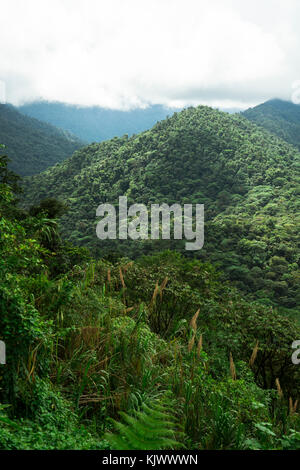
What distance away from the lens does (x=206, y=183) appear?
59719mm

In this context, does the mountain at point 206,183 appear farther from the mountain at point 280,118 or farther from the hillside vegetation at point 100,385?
the mountain at point 280,118

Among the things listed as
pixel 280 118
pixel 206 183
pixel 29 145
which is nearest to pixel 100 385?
pixel 206 183

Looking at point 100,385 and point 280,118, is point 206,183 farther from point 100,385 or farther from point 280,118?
point 280,118

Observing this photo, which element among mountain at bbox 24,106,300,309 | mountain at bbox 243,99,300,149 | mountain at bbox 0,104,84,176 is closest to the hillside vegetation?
mountain at bbox 24,106,300,309

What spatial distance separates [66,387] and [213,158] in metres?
63.9

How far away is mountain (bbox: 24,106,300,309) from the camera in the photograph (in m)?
32.8

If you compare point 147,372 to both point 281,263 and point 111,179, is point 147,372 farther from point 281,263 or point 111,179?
point 111,179

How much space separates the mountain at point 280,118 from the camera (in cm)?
9929

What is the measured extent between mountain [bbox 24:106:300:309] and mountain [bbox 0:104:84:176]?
704 inches

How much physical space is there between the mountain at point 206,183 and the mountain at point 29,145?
17.9m

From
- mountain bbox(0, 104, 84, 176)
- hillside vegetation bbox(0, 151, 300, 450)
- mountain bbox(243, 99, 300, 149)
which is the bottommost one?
hillside vegetation bbox(0, 151, 300, 450)

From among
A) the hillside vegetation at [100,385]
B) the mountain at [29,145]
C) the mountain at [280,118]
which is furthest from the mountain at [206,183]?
the mountain at [280,118]

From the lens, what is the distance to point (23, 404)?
2400 millimetres

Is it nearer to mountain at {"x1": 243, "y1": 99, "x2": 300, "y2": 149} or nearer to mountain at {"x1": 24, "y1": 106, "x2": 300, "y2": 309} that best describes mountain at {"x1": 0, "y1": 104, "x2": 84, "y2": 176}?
mountain at {"x1": 24, "y1": 106, "x2": 300, "y2": 309}
